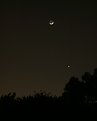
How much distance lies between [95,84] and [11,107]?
50257mm

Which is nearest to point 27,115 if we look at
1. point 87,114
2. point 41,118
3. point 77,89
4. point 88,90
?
point 41,118

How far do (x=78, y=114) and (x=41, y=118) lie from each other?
277cm

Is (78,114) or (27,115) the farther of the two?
(78,114)

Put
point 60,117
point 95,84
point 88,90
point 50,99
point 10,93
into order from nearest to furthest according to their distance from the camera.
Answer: point 60,117 < point 50,99 < point 10,93 < point 88,90 < point 95,84

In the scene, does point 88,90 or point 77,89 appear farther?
point 77,89

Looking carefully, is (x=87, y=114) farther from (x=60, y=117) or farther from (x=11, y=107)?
(x=11, y=107)

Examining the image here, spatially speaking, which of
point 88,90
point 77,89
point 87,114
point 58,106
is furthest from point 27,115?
point 77,89

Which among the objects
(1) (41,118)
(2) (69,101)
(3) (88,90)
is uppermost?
(3) (88,90)

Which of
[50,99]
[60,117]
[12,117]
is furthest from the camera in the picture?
[50,99]

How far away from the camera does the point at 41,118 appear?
2214cm

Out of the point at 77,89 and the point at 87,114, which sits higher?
the point at 77,89

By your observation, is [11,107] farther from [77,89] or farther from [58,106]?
[77,89]

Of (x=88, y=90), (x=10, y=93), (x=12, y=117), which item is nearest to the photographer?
(x=12, y=117)

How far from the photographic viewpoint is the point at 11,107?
2228cm
